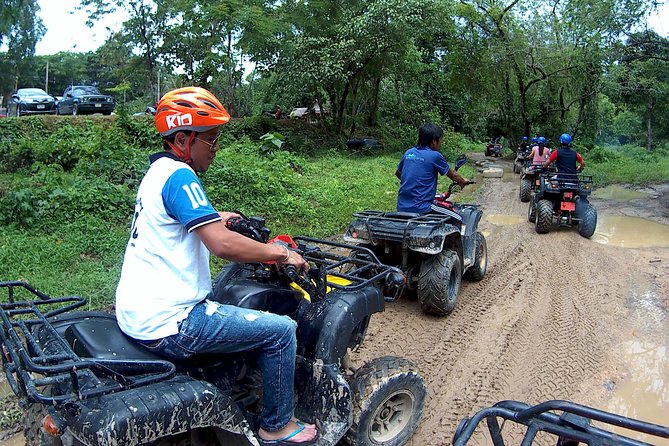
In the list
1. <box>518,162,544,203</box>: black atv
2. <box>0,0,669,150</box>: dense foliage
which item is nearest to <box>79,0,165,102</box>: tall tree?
<box>0,0,669,150</box>: dense foliage

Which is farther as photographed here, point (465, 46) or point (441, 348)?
point (465, 46)

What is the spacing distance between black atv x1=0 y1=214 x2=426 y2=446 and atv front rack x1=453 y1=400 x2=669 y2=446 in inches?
41.0

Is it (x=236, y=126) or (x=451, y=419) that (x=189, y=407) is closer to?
(x=451, y=419)

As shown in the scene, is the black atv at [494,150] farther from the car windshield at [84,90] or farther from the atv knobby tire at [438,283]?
the atv knobby tire at [438,283]

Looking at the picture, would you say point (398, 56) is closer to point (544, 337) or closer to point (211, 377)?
point (544, 337)

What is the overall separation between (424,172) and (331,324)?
3.28 m

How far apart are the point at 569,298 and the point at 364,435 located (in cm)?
401

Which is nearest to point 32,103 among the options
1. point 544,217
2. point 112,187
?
point 112,187

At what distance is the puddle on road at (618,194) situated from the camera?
48.2 ft

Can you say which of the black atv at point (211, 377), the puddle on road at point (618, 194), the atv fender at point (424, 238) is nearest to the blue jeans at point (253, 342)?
the black atv at point (211, 377)

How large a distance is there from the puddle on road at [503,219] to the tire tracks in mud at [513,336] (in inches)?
108

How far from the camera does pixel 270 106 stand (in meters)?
22.0

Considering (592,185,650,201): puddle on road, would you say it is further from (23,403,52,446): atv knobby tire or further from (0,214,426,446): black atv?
(23,403,52,446): atv knobby tire

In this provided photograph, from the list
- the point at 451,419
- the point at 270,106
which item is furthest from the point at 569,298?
the point at 270,106
